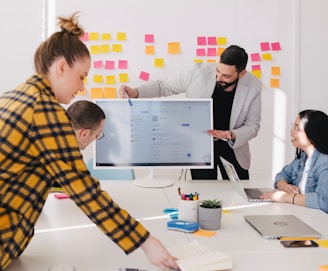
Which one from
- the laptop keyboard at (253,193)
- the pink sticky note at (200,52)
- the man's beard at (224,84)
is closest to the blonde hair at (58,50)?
the laptop keyboard at (253,193)

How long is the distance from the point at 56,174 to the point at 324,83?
10.6ft

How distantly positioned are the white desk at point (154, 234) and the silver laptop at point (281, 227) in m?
0.03

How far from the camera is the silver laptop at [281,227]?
1634 mm

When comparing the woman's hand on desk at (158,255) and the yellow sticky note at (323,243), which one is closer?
the woman's hand on desk at (158,255)

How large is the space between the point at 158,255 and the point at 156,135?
4.12ft

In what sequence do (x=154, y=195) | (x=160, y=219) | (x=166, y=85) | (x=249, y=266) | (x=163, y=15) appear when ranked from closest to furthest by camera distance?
(x=249, y=266), (x=160, y=219), (x=154, y=195), (x=166, y=85), (x=163, y=15)

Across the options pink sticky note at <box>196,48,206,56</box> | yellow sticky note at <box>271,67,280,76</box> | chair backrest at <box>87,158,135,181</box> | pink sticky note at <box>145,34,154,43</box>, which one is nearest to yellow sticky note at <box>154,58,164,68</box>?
pink sticky note at <box>145,34,154,43</box>

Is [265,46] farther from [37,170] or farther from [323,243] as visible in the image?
[37,170]

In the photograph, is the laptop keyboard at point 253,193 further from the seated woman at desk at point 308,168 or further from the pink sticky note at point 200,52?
the pink sticky note at point 200,52

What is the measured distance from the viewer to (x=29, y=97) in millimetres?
1220

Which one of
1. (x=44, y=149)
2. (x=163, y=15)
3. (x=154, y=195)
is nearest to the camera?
(x=44, y=149)

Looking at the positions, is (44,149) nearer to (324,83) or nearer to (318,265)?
(318,265)

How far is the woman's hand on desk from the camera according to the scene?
129 cm

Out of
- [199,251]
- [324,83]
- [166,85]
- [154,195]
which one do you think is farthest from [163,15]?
[199,251]
